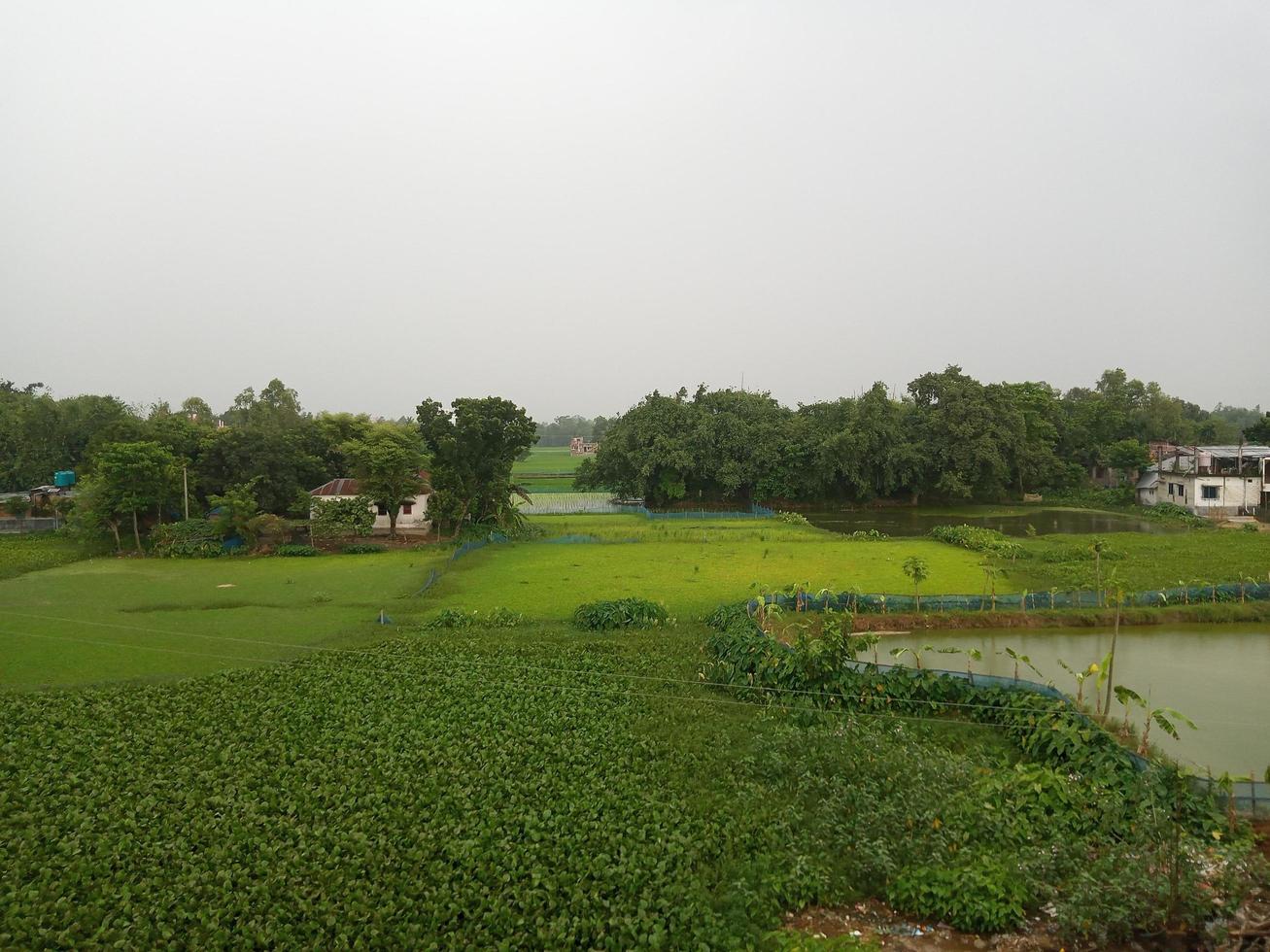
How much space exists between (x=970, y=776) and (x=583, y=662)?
24.3 ft

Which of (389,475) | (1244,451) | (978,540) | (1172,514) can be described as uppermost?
(1244,451)

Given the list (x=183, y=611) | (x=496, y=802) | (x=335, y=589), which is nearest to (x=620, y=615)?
(x=496, y=802)

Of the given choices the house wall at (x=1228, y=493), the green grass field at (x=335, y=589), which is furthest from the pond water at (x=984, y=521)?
the green grass field at (x=335, y=589)

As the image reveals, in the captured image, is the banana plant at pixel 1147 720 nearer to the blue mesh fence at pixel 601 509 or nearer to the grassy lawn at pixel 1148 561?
the grassy lawn at pixel 1148 561

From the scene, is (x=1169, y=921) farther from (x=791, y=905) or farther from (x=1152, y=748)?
(x=1152, y=748)

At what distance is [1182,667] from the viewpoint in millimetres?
14414

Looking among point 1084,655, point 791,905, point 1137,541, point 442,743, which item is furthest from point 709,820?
point 1137,541

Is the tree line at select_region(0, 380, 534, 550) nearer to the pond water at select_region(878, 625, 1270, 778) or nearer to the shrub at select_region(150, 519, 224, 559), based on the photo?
the shrub at select_region(150, 519, 224, 559)

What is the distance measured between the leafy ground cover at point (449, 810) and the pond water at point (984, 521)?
24.6 metres

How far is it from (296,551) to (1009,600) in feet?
77.9

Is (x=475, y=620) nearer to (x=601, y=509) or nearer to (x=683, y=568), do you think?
(x=683, y=568)

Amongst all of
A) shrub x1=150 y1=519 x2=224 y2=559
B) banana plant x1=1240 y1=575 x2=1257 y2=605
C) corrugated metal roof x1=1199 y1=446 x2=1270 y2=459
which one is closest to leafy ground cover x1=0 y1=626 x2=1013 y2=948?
banana plant x1=1240 y1=575 x2=1257 y2=605

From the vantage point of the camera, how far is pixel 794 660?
1315 centimetres

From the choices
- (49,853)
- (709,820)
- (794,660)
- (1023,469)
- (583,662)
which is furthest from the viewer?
(1023,469)
